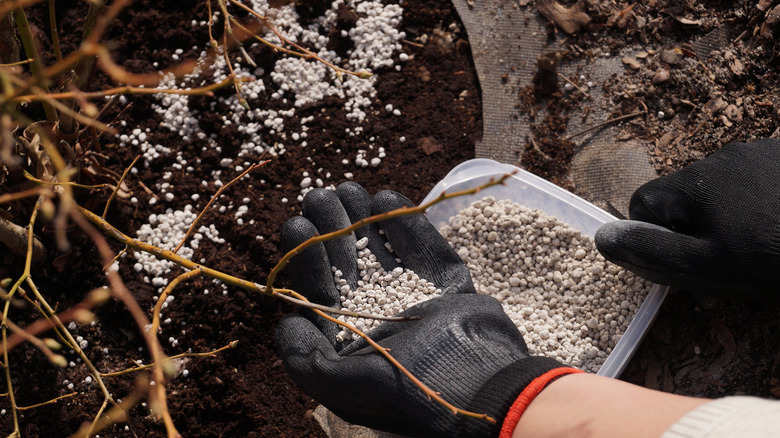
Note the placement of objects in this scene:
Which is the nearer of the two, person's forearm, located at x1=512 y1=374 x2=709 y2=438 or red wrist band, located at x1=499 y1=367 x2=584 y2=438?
person's forearm, located at x1=512 y1=374 x2=709 y2=438

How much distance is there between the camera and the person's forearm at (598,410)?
2.61 ft

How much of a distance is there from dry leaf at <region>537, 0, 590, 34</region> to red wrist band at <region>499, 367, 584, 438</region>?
106 centimetres

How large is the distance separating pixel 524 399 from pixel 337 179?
2.86ft

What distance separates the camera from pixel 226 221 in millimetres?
1593

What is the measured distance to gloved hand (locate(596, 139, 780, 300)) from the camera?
Result: 1230 mm

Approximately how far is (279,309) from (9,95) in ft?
3.50

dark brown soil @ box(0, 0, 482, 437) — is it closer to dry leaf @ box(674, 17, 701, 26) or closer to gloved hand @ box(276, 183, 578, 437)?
gloved hand @ box(276, 183, 578, 437)

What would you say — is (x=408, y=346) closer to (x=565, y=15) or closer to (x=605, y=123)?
(x=605, y=123)

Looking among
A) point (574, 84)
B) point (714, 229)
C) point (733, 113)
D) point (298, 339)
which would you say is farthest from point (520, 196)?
point (298, 339)

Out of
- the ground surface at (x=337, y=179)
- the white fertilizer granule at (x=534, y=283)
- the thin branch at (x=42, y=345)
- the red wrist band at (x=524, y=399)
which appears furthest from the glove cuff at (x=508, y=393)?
the thin branch at (x=42, y=345)

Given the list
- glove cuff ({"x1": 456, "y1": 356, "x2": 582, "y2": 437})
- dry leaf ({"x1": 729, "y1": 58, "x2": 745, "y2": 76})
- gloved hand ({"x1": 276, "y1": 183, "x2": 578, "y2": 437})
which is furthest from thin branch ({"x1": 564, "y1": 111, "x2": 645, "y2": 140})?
glove cuff ({"x1": 456, "y1": 356, "x2": 582, "y2": 437})

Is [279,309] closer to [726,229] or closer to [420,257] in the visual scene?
[420,257]

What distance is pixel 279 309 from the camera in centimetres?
154

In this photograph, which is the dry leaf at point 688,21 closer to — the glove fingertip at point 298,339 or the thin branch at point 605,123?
the thin branch at point 605,123
